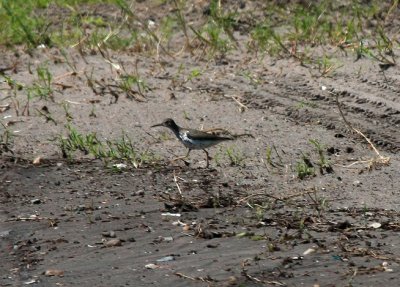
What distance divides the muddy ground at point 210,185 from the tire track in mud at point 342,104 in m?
0.01

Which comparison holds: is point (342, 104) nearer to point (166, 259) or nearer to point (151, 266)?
point (166, 259)

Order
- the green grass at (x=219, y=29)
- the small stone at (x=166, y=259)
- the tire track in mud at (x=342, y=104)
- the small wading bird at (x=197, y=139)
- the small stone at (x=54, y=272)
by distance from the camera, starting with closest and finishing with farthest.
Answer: the small stone at (x=54, y=272) → the small stone at (x=166, y=259) → the small wading bird at (x=197, y=139) → the tire track in mud at (x=342, y=104) → the green grass at (x=219, y=29)

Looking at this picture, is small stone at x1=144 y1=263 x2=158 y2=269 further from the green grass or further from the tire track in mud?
the green grass

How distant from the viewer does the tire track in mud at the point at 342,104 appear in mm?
9789

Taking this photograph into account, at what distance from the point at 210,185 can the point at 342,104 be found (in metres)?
1.79

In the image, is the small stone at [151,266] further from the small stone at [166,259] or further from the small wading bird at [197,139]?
the small wading bird at [197,139]

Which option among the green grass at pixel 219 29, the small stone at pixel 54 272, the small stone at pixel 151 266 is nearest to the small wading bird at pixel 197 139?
the green grass at pixel 219 29

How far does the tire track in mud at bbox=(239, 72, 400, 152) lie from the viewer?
979 centimetres

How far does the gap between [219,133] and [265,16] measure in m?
2.96

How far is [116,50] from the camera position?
38.7 feet

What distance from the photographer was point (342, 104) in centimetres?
1017

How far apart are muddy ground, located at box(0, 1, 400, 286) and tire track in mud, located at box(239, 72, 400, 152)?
0.01m

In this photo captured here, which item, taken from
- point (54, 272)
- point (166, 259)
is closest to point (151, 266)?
point (166, 259)

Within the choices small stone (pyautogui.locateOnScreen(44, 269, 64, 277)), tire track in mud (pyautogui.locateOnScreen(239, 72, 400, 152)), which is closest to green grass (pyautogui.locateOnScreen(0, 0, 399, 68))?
tire track in mud (pyautogui.locateOnScreen(239, 72, 400, 152))
